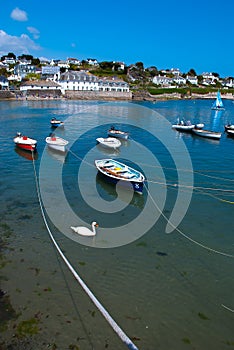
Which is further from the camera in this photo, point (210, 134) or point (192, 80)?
point (192, 80)

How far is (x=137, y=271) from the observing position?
10844 millimetres

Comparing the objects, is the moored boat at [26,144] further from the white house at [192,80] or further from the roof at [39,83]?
the white house at [192,80]

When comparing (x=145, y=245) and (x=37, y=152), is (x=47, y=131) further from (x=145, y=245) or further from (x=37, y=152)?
(x=145, y=245)

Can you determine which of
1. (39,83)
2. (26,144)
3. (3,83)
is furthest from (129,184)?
(3,83)

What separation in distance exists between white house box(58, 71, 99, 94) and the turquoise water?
93524mm

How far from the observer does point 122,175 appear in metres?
18.7

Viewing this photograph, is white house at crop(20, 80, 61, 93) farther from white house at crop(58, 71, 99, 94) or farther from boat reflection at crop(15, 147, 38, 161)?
boat reflection at crop(15, 147, 38, 161)

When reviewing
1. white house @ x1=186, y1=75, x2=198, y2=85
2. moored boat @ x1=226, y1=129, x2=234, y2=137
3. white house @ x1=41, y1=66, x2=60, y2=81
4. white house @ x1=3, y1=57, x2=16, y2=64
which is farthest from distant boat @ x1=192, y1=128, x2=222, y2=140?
white house @ x1=186, y1=75, x2=198, y2=85

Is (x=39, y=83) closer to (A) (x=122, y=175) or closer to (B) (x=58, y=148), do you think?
(B) (x=58, y=148)

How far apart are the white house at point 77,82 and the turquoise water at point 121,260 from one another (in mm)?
93524

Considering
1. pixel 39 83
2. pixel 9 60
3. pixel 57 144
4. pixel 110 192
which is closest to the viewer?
pixel 110 192

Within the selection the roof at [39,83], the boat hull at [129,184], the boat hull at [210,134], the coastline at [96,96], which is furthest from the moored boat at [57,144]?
the roof at [39,83]

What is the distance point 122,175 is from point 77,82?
101 meters

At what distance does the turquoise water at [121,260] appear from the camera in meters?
8.34
